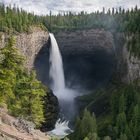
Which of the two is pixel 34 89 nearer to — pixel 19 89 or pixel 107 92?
pixel 19 89

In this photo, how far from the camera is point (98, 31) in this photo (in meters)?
199

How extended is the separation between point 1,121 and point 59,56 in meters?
132

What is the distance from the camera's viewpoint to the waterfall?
195988 millimetres

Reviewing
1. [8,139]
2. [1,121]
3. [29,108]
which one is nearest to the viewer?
[8,139]

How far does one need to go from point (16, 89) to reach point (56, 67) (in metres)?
110

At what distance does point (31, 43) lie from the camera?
186000mm

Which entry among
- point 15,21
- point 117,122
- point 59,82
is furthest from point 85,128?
point 59,82

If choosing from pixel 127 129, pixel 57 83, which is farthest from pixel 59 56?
pixel 127 129

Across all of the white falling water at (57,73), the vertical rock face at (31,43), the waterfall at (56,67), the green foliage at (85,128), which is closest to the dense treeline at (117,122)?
the green foliage at (85,128)

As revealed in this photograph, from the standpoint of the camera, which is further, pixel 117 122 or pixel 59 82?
pixel 59 82

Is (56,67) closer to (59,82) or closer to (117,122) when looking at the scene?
(59,82)

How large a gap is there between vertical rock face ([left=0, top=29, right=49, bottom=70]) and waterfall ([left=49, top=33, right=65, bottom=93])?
4.70 m

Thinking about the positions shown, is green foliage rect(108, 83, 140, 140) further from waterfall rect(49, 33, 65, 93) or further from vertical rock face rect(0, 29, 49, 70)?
waterfall rect(49, 33, 65, 93)

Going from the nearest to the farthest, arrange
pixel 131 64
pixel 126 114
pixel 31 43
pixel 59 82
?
pixel 126 114
pixel 131 64
pixel 31 43
pixel 59 82
